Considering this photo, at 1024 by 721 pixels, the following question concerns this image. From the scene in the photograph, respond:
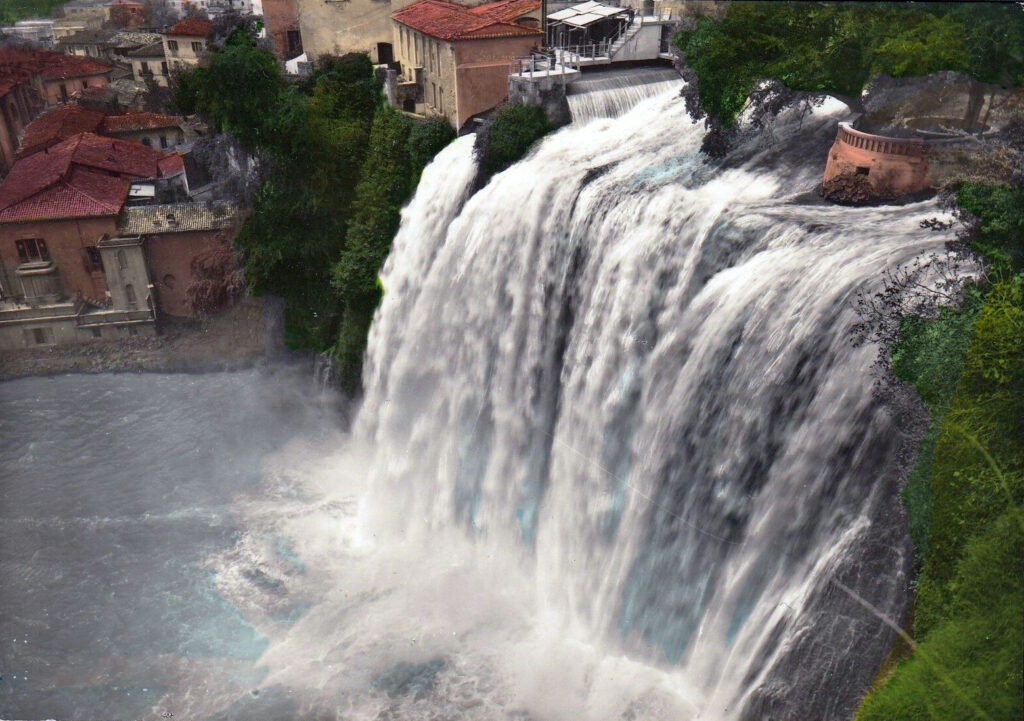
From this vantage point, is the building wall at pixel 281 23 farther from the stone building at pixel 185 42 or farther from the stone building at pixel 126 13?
the stone building at pixel 126 13

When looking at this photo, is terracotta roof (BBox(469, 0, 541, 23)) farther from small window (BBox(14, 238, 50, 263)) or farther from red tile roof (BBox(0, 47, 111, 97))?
red tile roof (BBox(0, 47, 111, 97))

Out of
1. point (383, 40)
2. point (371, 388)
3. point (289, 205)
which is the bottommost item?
point (371, 388)

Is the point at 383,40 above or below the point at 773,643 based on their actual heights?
above

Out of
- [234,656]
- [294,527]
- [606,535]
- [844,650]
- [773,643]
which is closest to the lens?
[844,650]

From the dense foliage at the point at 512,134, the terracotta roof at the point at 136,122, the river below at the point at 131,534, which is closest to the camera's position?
the river below at the point at 131,534

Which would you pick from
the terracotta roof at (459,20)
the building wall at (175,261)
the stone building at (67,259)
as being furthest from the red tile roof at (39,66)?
the terracotta roof at (459,20)

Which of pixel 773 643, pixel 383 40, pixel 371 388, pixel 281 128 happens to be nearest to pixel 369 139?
pixel 281 128

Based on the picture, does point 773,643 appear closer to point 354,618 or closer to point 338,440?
point 354,618
